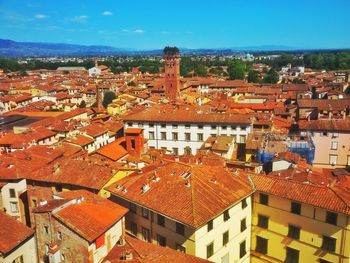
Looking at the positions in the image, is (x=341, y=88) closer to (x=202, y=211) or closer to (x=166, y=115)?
(x=166, y=115)

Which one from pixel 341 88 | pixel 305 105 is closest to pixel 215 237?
pixel 305 105

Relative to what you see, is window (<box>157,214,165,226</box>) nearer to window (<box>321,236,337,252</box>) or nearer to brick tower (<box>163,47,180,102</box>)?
window (<box>321,236,337,252</box>)

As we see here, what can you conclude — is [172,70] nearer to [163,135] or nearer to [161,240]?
[163,135]

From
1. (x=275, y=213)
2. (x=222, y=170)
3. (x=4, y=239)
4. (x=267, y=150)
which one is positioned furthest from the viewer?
(x=267, y=150)

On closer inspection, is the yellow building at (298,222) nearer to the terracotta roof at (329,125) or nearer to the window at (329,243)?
the window at (329,243)

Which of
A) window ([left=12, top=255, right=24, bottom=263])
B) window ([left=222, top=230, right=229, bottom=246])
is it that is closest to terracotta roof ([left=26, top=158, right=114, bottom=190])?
window ([left=12, top=255, right=24, bottom=263])

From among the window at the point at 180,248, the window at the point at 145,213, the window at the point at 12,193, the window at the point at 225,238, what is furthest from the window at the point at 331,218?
the window at the point at 12,193
